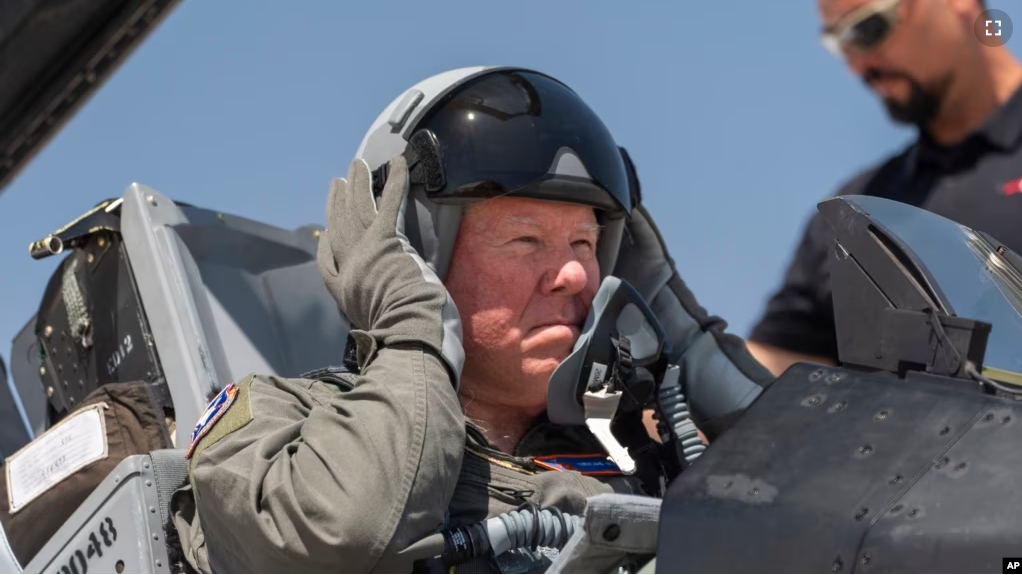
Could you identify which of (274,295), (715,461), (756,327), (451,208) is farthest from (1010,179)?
(715,461)

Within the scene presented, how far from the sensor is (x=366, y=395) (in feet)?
7.54

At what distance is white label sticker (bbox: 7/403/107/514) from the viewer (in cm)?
274

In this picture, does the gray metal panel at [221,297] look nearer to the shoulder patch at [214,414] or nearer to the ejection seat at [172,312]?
the ejection seat at [172,312]

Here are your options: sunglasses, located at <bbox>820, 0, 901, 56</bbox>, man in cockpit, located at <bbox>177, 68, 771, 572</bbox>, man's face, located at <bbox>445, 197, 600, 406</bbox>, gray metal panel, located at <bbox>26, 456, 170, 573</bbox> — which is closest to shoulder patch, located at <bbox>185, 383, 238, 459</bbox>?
man in cockpit, located at <bbox>177, 68, 771, 572</bbox>

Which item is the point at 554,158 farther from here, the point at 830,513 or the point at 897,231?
the point at 830,513

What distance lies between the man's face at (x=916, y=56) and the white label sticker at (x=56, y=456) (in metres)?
2.10

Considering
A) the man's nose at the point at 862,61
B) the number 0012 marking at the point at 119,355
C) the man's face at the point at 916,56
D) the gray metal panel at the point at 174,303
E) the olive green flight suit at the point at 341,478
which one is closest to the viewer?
the olive green flight suit at the point at 341,478

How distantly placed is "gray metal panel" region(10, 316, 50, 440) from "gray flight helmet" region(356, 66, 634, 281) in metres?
1.11

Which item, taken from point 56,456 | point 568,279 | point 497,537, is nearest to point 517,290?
point 568,279

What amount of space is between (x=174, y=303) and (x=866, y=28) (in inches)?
73.1

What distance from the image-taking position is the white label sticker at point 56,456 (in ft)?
8.98

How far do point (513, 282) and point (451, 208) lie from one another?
190 millimetres

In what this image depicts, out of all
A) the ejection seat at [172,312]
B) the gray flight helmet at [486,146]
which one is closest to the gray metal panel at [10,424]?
the ejection seat at [172,312]

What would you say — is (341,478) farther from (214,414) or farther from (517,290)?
(517,290)
